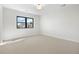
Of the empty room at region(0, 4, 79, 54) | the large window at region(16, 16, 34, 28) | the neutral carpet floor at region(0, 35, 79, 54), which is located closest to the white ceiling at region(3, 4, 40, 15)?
the empty room at region(0, 4, 79, 54)

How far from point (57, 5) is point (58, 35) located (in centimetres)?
39

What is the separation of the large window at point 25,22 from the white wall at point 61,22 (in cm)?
14

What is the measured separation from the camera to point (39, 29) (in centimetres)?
131

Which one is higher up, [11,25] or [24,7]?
[24,7]

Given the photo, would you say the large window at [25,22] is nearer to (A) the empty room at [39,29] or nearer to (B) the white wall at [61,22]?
(A) the empty room at [39,29]

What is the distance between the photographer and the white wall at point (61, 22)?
122 cm

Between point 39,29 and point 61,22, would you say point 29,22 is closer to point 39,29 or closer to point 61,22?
point 39,29

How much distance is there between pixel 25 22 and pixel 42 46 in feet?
1.26

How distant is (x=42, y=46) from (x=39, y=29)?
236 mm

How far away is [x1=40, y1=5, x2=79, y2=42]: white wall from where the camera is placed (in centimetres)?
122

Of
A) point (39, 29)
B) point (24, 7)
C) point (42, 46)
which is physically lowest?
point (42, 46)

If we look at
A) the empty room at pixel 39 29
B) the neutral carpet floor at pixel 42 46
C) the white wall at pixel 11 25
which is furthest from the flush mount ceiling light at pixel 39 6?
the neutral carpet floor at pixel 42 46

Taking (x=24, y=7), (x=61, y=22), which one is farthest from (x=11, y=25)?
(x=61, y=22)
